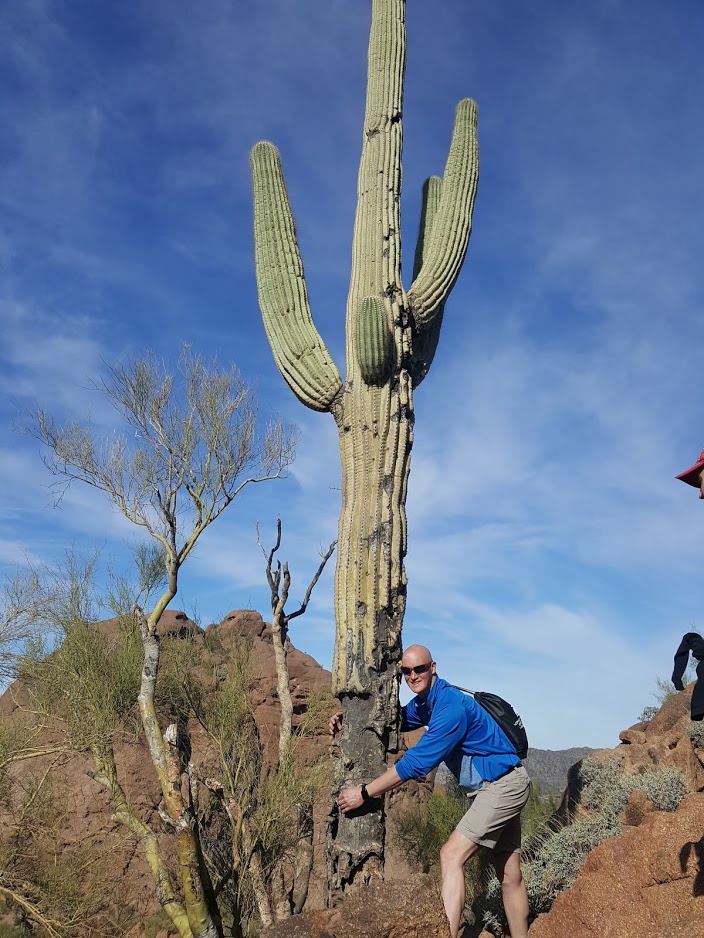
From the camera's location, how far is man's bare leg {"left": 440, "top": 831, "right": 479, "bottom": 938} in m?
3.21

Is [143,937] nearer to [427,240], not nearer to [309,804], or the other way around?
[309,804]

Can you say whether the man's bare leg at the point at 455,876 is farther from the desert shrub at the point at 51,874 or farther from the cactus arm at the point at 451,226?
the desert shrub at the point at 51,874

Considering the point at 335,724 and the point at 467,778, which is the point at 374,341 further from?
the point at 467,778

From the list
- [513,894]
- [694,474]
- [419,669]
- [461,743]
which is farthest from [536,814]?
[694,474]

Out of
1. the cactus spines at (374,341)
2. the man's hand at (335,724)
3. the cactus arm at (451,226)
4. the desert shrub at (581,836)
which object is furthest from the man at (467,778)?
the cactus arm at (451,226)

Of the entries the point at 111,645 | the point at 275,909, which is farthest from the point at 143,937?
the point at 111,645

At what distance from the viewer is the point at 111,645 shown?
12750 mm

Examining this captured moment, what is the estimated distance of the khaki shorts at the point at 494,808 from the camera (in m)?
3.44

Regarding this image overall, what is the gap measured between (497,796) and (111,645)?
35.1ft

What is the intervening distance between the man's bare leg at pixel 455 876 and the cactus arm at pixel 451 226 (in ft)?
14.6

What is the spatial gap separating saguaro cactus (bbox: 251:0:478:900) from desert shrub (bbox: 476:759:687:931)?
4.83 feet

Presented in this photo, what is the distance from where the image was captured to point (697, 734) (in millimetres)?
6945

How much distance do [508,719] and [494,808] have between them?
0.44 metres

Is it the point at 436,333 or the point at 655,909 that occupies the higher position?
the point at 436,333
